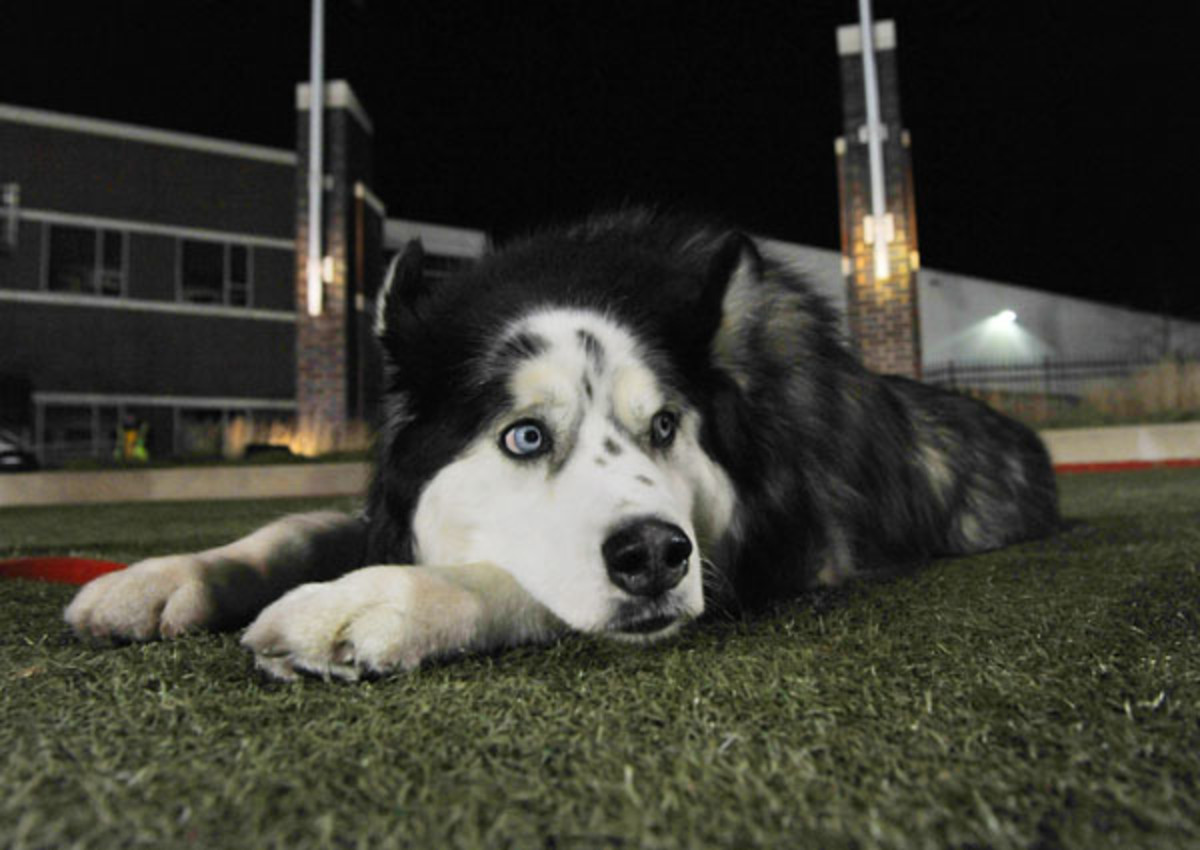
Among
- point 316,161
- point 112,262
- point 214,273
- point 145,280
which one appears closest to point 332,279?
point 316,161

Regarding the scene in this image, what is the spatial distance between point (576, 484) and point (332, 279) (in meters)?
10.7

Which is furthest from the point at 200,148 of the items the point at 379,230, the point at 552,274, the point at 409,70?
the point at 552,274

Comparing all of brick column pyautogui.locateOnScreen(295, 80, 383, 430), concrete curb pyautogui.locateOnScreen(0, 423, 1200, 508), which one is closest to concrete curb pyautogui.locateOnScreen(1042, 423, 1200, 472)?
concrete curb pyautogui.locateOnScreen(0, 423, 1200, 508)

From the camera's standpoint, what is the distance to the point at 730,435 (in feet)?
5.98

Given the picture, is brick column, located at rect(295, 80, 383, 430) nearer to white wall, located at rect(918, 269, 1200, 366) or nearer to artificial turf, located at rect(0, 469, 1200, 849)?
artificial turf, located at rect(0, 469, 1200, 849)

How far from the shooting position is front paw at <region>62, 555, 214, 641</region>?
136 cm

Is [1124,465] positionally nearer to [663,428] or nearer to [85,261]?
[663,428]

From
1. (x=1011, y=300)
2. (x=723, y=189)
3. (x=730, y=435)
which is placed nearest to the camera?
(x=730, y=435)

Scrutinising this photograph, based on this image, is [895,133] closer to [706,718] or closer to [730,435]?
[730,435]

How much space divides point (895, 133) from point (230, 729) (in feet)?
37.1

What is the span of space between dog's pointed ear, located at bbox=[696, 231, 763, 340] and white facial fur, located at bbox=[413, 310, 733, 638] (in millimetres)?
239

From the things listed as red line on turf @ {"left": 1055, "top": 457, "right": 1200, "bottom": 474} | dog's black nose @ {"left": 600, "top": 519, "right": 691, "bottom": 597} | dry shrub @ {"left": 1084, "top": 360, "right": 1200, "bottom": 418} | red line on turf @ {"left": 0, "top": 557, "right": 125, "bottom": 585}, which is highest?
dry shrub @ {"left": 1084, "top": 360, "right": 1200, "bottom": 418}

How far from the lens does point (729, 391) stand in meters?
1.86

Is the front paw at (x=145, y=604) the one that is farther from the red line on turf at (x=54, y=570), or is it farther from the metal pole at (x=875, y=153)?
the metal pole at (x=875, y=153)
